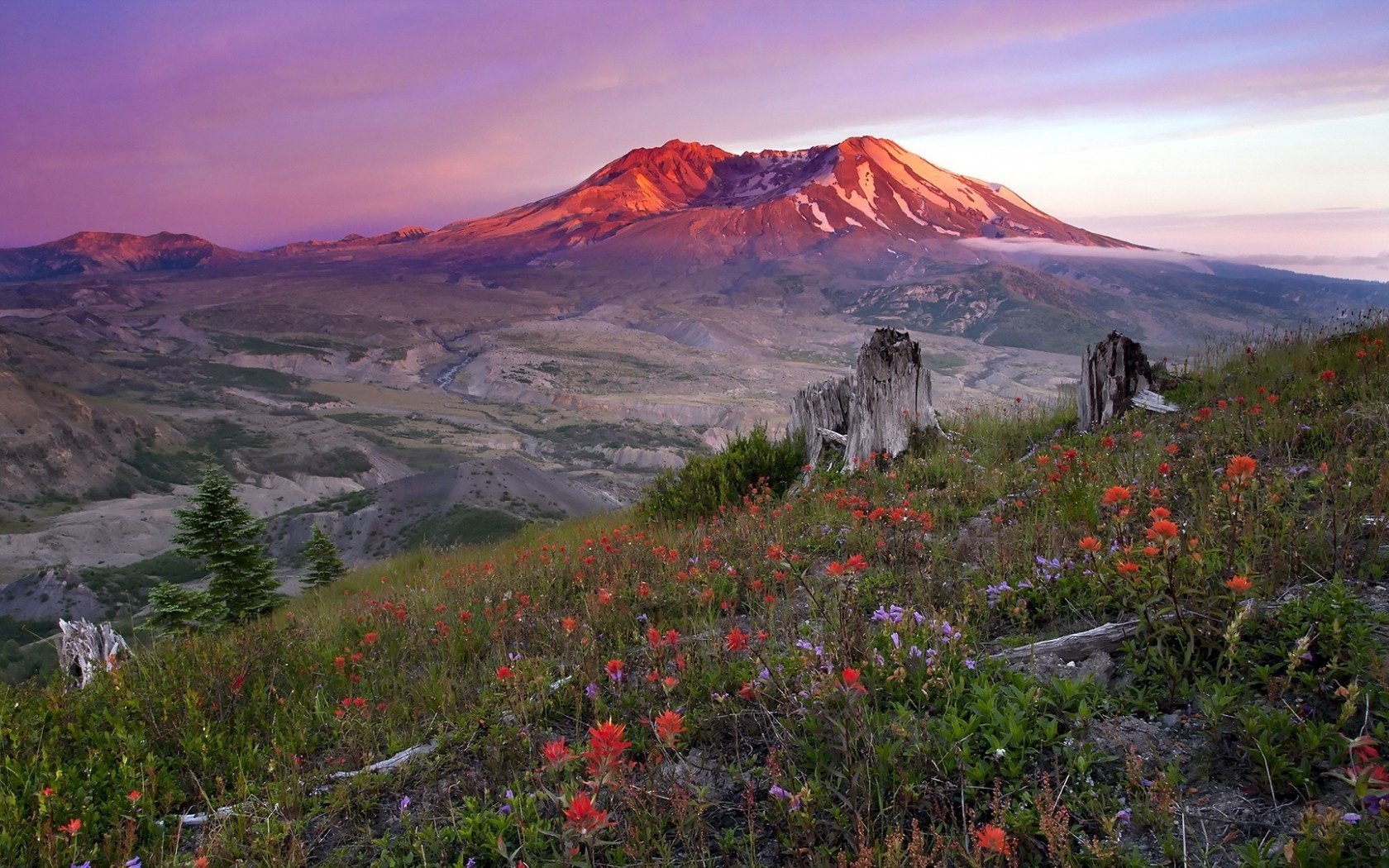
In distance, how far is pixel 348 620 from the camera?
561cm

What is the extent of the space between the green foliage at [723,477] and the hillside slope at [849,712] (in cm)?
388

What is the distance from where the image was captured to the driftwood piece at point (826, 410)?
35.8 feet

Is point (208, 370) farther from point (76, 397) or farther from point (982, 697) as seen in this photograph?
point (982, 697)

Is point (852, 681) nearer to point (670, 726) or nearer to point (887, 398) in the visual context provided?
point (670, 726)

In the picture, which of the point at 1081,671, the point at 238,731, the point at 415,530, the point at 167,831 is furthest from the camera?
the point at 415,530

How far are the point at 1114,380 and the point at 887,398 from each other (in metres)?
2.70

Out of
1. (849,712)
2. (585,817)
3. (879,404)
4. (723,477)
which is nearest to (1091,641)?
(849,712)

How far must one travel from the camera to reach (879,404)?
9.72m

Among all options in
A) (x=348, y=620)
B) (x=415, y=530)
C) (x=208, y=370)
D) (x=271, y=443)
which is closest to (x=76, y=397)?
(x=271, y=443)

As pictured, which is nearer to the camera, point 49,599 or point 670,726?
point 670,726

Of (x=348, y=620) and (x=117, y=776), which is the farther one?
(x=348, y=620)

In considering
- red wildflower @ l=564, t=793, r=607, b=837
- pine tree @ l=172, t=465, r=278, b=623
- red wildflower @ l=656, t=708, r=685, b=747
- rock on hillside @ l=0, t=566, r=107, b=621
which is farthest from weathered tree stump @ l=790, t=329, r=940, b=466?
rock on hillside @ l=0, t=566, r=107, b=621

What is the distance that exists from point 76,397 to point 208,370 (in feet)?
275

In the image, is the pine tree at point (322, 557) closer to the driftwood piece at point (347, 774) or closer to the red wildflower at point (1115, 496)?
the driftwood piece at point (347, 774)
